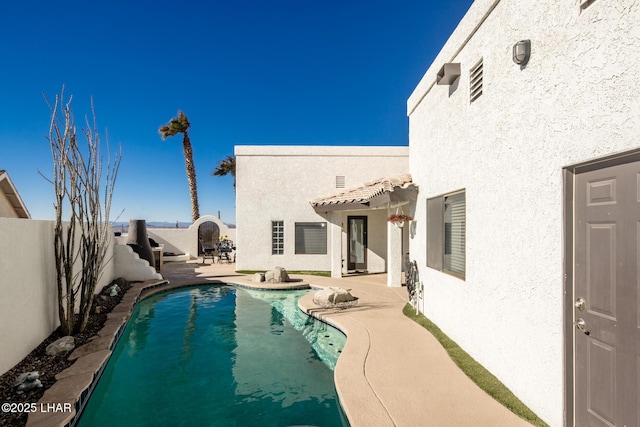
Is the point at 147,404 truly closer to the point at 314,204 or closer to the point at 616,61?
the point at 616,61

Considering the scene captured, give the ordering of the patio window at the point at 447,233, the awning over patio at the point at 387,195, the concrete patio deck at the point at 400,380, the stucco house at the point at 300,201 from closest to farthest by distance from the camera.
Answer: the concrete patio deck at the point at 400,380, the patio window at the point at 447,233, the awning over patio at the point at 387,195, the stucco house at the point at 300,201

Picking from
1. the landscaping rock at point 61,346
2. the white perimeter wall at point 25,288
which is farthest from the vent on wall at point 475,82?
the landscaping rock at point 61,346

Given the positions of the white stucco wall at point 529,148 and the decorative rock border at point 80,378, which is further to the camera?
the decorative rock border at point 80,378

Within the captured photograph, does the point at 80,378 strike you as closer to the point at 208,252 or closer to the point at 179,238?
the point at 208,252

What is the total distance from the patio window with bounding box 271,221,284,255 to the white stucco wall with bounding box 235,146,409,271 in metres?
0.20

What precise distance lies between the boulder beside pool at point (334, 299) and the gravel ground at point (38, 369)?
5.90 metres

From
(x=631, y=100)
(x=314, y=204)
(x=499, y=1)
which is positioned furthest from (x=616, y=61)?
(x=314, y=204)

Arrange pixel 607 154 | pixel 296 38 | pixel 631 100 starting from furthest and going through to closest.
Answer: pixel 296 38, pixel 607 154, pixel 631 100

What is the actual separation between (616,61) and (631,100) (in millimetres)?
431

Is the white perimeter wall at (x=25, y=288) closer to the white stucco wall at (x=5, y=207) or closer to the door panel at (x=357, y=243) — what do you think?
the white stucco wall at (x=5, y=207)

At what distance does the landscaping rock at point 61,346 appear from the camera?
6270 millimetres

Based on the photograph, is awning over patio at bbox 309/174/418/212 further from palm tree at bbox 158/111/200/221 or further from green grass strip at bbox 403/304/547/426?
palm tree at bbox 158/111/200/221

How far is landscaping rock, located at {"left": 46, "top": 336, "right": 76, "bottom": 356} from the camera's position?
247 inches

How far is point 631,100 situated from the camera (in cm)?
275
